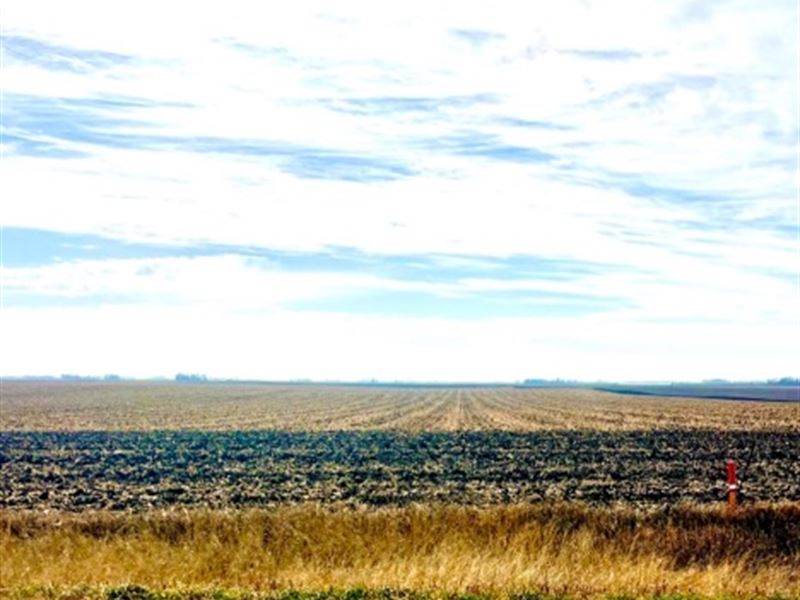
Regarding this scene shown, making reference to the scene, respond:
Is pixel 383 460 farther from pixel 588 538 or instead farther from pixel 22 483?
pixel 588 538

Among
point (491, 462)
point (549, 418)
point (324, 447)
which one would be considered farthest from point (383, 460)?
point (549, 418)

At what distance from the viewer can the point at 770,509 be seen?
71.6 ft

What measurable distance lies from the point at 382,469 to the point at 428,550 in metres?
18.9

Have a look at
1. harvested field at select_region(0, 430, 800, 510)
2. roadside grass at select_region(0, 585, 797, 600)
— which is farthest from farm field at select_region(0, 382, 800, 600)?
harvested field at select_region(0, 430, 800, 510)

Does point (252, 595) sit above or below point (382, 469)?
above

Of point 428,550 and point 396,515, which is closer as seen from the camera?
point 428,550

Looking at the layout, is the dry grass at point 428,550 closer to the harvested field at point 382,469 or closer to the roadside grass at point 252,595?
the roadside grass at point 252,595

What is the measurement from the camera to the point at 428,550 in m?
17.2

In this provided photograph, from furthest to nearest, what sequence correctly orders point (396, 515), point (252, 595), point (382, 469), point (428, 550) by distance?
point (382, 469), point (396, 515), point (428, 550), point (252, 595)

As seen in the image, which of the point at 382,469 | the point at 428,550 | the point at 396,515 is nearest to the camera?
the point at 428,550

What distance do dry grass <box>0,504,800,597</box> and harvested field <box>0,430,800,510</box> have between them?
6689mm

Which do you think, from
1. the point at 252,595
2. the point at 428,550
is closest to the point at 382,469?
the point at 428,550

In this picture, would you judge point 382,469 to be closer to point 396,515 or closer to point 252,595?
point 396,515

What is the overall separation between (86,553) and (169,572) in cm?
243
